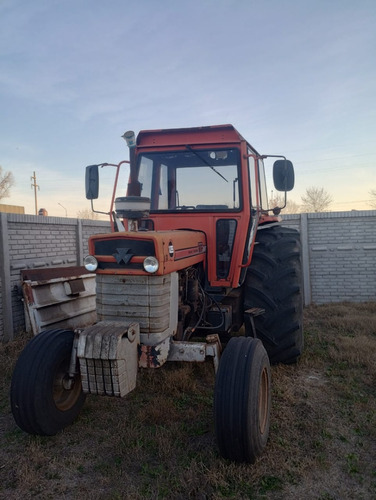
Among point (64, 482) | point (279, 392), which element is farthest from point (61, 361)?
point (279, 392)

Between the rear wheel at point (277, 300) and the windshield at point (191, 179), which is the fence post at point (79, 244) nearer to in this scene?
the windshield at point (191, 179)

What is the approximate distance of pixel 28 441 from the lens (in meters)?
2.95

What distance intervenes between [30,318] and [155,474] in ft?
10.8

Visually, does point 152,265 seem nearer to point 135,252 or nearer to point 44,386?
point 135,252

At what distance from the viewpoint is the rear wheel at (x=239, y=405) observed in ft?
8.02

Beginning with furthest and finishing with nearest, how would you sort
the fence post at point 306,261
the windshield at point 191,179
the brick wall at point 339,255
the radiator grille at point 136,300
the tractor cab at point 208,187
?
the fence post at point 306,261, the brick wall at point 339,255, the windshield at point 191,179, the tractor cab at point 208,187, the radiator grille at point 136,300

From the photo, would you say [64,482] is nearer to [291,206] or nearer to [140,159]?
[140,159]

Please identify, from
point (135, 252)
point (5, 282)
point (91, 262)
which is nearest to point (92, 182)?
point (91, 262)

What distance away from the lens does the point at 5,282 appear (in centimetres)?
546

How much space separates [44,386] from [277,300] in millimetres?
2313

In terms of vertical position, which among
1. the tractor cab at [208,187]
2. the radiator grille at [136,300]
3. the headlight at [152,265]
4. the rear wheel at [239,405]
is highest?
the tractor cab at [208,187]

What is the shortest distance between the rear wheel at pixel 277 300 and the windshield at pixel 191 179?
74 centimetres

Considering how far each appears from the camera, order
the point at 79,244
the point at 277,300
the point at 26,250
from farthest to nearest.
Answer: the point at 79,244 < the point at 26,250 < the point at 277,300

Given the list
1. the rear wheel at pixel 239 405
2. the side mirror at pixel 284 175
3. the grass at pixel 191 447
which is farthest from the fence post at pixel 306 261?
the rear wheel at pixel 239 405
